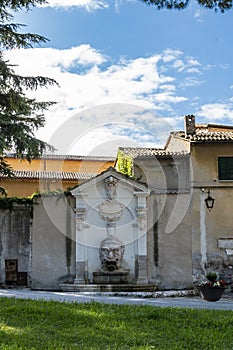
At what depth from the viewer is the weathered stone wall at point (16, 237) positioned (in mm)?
18312

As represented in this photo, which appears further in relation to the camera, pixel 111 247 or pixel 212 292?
pixel 111 247

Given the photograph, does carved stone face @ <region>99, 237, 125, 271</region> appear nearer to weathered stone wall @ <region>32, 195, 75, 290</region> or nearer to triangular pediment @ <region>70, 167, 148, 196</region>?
weathered stone wall @ <region>32, 195, 75, 290</region>

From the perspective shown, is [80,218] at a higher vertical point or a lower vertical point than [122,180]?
lower

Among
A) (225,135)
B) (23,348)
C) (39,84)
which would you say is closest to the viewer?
(23,348)

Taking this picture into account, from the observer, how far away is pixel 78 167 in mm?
38344

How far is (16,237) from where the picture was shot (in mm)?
18469

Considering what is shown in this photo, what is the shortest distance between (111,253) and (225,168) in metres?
5.47

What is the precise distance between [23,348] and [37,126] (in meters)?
11.7

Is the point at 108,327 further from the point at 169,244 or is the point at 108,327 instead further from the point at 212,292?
the point at 169,244

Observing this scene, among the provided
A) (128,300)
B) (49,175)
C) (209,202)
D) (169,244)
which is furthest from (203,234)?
(49,175)

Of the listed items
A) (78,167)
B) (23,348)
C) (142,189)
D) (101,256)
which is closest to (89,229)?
(101,256)

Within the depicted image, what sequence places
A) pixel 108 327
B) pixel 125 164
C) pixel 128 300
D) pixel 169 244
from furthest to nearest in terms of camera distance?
pixel 125 164 → pixel 169 244 → pixel 128 300 → pixel 108 327

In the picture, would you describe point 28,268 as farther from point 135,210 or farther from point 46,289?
point 135,210

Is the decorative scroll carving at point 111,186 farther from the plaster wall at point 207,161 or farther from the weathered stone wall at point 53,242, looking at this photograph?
the plaster wall at point 207,161
